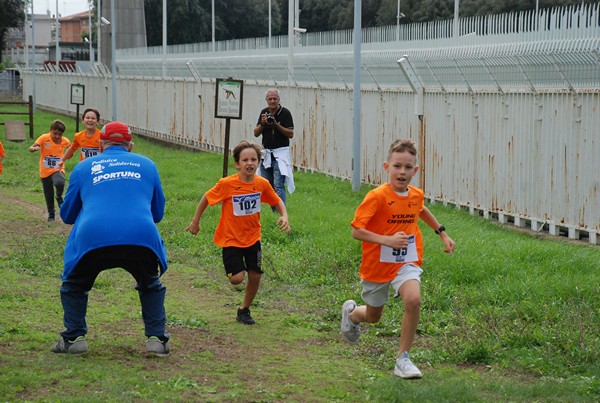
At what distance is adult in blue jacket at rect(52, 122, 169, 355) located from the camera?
23.8 ft

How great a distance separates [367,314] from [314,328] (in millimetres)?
1482

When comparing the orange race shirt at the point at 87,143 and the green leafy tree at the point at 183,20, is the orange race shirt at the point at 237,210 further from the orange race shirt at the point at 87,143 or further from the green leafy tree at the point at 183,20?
the green leafy tree at the point at 183,20

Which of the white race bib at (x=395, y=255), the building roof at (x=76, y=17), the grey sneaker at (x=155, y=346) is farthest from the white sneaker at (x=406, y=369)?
the building roof at (x=76, y=17)

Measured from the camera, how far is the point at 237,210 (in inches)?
360

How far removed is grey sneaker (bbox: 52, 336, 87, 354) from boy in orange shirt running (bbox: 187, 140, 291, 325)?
180cm

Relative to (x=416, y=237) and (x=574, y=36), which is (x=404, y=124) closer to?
(x=574, y=36)

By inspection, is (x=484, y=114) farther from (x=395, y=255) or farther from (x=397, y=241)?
(x=397, y=241)

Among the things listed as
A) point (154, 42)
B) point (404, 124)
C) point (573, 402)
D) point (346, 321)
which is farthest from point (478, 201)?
point (154, 42)

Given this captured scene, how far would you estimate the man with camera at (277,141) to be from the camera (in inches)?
598

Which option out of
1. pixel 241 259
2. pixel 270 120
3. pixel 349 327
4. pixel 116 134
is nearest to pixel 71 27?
pixel 270 120

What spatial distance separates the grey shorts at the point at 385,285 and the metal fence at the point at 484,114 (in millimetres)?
6281

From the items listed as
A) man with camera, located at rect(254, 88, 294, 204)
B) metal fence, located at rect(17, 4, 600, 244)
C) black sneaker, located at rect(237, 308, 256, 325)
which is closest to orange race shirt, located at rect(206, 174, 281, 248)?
black sneaker, located at rect(237, 308, 256, 325)

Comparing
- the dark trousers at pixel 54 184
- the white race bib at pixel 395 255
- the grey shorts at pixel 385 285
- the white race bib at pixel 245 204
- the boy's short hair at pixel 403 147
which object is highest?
the boy's short hair at pixel 403 147

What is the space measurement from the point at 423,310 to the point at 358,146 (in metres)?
9.68
